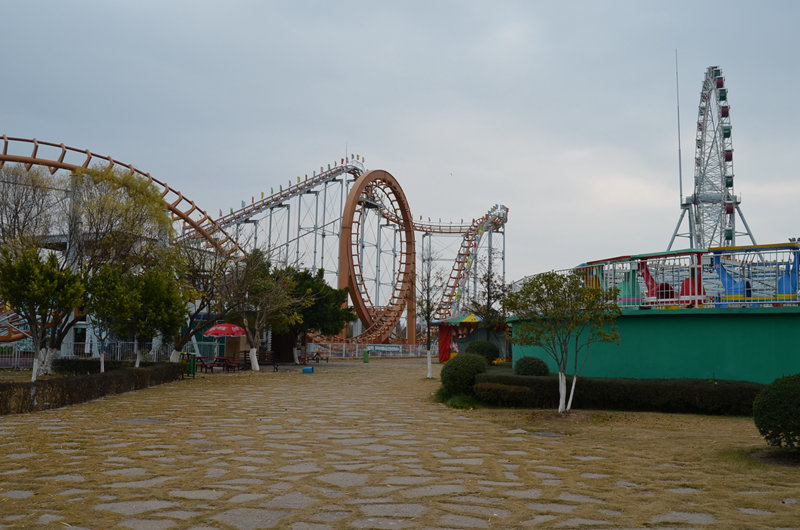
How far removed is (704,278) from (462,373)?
533cm

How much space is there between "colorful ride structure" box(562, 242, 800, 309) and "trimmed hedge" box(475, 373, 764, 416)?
5.38 feet

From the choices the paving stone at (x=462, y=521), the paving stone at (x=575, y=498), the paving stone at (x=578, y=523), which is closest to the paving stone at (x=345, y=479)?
the paving stone at (x=462, y=521)

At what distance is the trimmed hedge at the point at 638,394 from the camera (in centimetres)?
1145

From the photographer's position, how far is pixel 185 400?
588 inches

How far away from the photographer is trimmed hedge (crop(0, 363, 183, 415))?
12062mm

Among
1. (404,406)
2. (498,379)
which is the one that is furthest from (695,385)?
(404,406)

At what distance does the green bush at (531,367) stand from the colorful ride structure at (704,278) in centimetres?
207

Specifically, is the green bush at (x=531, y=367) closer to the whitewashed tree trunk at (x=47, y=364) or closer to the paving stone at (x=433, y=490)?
the paving stone at (x=433, y=490)

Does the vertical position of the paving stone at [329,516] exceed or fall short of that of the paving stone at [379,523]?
it falls short

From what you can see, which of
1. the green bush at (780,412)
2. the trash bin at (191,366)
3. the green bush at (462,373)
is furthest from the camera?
the trash bin at (191,366)

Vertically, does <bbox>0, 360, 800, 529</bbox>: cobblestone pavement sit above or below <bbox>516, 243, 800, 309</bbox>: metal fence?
below

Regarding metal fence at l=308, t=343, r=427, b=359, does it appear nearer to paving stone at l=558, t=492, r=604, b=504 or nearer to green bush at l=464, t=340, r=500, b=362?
green bush at l=464, t=340, r=500, b=362

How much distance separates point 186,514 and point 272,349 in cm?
3023

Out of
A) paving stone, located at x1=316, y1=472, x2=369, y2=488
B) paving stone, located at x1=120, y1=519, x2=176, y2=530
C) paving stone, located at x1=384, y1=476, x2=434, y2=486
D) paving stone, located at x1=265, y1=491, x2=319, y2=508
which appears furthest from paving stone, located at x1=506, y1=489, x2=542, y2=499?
paving stone, located at x1=120, y1=519, x2=176, y2=530
